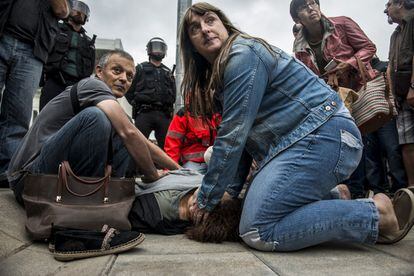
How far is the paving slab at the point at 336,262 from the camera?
1297 millimetres

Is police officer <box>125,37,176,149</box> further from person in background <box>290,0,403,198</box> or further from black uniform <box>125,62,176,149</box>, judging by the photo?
→ person in background <box>290,0,403,198</box>

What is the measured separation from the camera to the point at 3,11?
92.7 inches

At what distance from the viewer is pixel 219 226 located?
1.77 metres

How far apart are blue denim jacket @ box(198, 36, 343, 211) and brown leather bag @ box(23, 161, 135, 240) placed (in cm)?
45

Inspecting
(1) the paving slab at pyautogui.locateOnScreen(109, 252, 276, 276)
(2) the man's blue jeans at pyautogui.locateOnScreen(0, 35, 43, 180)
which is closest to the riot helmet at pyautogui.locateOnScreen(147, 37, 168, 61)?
(2) the man's blue jeans at pyautogui.locateOnScreen(0, 35, 43, 180)

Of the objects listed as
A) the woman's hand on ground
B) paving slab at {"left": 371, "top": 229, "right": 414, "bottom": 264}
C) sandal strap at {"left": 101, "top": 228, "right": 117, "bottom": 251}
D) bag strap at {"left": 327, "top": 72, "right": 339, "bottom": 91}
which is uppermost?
bag strap at {"left": 327, "top": 72, "right": 339, "bottom": 91}

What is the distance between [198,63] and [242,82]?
541 mm

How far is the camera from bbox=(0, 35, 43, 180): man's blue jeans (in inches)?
95.6

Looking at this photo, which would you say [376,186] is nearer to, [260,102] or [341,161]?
[341,161]

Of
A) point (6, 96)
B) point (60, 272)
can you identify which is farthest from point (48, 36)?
point (60, 272)

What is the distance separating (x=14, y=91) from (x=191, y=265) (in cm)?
188

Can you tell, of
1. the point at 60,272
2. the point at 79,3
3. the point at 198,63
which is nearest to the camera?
the point at 60,272

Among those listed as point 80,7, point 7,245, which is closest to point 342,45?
point 7,245

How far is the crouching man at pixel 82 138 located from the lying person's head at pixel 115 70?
45 cm
